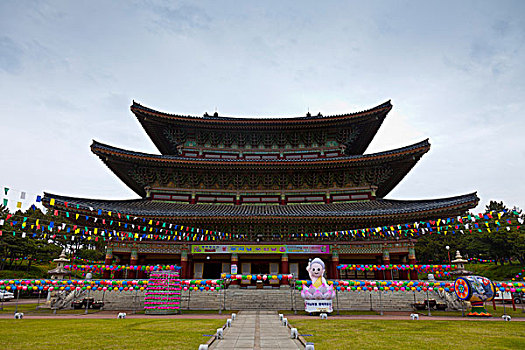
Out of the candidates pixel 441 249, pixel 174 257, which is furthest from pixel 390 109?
pixel 441 249

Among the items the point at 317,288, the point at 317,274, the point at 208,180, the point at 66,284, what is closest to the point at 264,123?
the point at 208,180

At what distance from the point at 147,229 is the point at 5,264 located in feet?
113

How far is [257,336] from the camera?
9.40 m

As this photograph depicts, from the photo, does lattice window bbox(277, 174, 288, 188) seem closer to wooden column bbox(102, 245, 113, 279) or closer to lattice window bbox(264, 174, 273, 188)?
lattice window bbox(264, 174, 273, 188)

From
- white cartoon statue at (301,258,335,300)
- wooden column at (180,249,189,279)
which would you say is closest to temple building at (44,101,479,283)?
wooden column at (180,249,189,279)

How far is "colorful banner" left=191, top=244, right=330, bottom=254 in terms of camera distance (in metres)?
21.7

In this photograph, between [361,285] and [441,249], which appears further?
[441,249]

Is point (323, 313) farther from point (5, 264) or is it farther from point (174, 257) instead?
point (5, 264)

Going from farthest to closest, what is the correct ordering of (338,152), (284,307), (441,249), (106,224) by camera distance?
1. (441,249)
2. (338,152)
3. (106,224)
4. (284,307)

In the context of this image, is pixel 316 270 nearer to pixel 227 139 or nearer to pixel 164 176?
pixel 164 176

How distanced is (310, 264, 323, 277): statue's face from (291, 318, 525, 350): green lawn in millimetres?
2928

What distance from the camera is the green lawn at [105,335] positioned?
8039mm

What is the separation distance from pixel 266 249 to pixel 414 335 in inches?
512

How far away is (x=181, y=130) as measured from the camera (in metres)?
27.6
